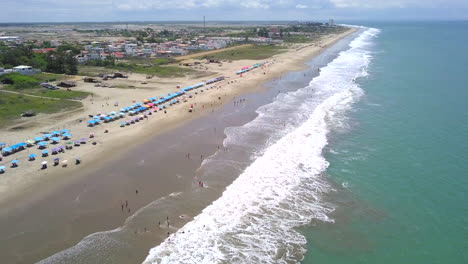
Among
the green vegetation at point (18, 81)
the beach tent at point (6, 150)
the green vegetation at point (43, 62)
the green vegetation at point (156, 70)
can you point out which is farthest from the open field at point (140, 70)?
the beach tent at point (6, 150)

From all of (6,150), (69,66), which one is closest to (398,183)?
(6,150)

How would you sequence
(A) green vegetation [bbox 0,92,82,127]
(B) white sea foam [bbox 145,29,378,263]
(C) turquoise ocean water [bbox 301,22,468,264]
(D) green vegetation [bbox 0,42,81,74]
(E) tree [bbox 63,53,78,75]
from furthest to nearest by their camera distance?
(E) tree [bbox 63,53,78,75], (D) green vegetation [bbox 0,42,81,74], (A) green vegetation [bbox 0,92,82,127], (C) turquoise ocean water [bbox 301,22,468,264], (B) white sea foam [bbox 145,29,378,263]

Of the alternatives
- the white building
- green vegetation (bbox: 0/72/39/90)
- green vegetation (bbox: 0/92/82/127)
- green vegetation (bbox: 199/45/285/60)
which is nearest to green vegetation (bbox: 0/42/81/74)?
green vegetation (bbox: 0/72/39/90)

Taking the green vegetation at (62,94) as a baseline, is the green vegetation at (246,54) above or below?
above

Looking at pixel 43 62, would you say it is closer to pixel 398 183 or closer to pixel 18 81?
pixel 18 81

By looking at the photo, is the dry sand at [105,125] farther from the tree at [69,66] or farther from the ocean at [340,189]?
the tree at [69,66]

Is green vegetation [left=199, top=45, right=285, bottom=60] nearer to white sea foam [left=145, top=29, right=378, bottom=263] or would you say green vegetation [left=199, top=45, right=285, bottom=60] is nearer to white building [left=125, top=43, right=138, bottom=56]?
white building [left=125, top=43, right=138, bottom=56]

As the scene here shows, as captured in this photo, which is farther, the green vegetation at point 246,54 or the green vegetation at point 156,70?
the green vegetation at point 246,54
